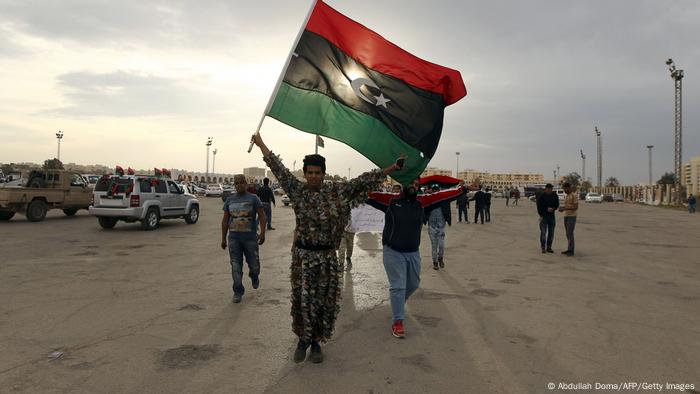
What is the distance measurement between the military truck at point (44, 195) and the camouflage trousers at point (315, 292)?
1686 centimetres

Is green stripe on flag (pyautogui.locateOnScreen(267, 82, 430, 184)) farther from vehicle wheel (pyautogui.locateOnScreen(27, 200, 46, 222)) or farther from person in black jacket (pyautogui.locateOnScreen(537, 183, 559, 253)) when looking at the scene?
vehicle wheel (pyautogui.locateOnScreen(27, 200, 46, 222))

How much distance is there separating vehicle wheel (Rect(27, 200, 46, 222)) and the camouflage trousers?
1727 centimetres

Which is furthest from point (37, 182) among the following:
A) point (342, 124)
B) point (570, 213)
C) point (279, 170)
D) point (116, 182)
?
point (570, 213)

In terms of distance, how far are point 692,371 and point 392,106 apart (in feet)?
12.7

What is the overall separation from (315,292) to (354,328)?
1.29 meters

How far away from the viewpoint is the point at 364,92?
5.29 m

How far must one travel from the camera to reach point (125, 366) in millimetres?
3979

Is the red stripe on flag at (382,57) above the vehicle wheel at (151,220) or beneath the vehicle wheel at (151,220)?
above

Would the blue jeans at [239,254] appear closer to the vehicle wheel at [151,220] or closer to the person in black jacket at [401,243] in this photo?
the person in black jacket at [401,243]

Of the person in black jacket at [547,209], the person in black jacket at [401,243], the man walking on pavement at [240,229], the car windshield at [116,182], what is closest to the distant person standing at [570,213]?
the person in black jacket at [547,209]

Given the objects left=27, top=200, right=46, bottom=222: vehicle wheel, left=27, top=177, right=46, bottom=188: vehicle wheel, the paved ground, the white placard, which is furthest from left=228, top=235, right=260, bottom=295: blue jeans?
left=27, top=177, right=46, bottom=188: vehicle wheel

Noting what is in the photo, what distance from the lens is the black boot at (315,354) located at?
13.5 ft

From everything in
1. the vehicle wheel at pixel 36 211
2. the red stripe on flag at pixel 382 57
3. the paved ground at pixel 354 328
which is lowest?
the paved ground at pixel 354 328

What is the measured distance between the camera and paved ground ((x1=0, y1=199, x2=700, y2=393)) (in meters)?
3.80
